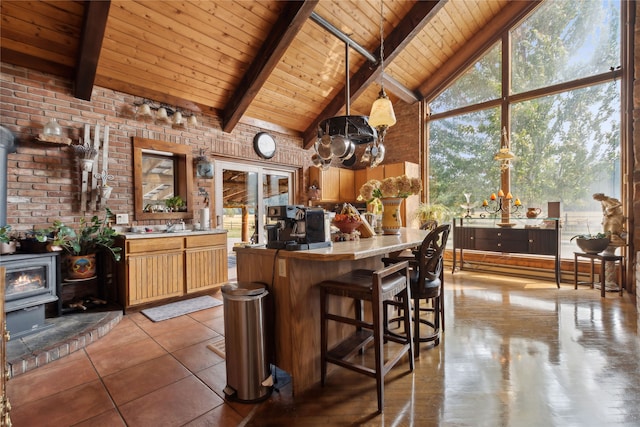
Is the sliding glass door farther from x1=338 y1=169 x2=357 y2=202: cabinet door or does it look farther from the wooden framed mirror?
x1=338 y1=169 x2=357 y2=202: cabinet door

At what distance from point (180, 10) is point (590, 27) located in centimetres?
578

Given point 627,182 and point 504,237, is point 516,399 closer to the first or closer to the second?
point 504,237

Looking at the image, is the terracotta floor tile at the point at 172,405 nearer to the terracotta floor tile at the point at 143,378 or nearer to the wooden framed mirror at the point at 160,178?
the terracotta floor tile at the point at 143,378

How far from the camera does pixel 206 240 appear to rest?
12.4 ft

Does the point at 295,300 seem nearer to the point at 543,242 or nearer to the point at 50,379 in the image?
the point at 50,379

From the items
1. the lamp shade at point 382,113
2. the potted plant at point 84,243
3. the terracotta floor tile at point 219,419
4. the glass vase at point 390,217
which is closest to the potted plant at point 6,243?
the potted plant at point 84,243

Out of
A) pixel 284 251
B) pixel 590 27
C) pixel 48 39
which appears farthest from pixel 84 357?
pixel 590 27

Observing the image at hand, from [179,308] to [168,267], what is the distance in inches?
19.3

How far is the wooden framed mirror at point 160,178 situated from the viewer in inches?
144

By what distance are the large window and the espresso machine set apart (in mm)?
4542

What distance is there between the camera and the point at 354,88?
16.0 ft

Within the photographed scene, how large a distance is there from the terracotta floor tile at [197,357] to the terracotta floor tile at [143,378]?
5 centimetres

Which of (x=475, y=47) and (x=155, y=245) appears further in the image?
(x=475, y=47)

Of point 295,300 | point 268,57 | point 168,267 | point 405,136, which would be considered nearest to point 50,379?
point 168,267
